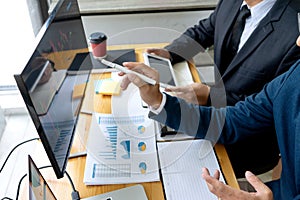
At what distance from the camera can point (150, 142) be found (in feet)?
3.22

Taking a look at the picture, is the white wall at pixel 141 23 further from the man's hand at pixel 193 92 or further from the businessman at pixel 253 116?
the businessman at pixel 253 116

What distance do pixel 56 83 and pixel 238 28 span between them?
756 mm

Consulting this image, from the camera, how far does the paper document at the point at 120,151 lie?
88 centimetres

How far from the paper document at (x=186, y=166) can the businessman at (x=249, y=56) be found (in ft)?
0.68

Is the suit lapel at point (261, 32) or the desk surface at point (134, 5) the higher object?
the suit lapel at point (261, 32)

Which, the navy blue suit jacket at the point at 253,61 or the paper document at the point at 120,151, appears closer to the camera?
the paper document at the point at 120,151

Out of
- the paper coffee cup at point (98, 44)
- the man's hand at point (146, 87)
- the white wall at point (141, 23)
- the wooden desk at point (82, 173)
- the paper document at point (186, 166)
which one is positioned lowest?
the white wall at point (141, 23)

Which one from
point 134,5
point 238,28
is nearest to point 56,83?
point 238,28

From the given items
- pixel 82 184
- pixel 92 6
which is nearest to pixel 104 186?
pixel 82 184

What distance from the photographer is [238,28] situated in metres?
1.24

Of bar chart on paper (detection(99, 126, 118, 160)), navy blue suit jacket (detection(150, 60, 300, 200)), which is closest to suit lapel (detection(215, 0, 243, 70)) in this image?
navy blue suit jacket (detection(150, 60, 300, 200))

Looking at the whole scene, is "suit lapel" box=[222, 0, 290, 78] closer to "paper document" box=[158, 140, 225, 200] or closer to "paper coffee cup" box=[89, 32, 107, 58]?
"paper document" box=[158, 140, 225, 200]

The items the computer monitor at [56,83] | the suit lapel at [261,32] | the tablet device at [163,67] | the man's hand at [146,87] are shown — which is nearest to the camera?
the computer monitor at [56,83]

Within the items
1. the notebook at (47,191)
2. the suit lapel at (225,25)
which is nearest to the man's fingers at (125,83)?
the notebook at (47,191)
